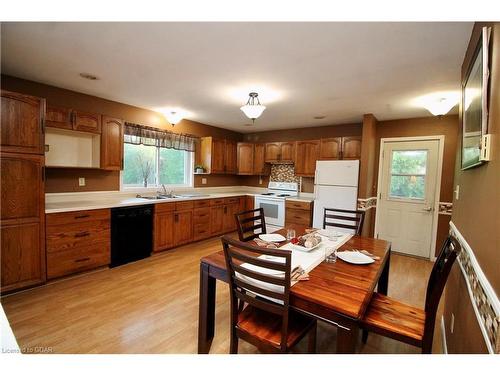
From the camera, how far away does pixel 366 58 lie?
209cm

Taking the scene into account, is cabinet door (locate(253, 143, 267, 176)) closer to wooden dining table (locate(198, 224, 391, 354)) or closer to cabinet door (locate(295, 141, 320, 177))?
cabinet door (locate(295, 141, 320, 177))

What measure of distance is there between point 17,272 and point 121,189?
5.60 ft

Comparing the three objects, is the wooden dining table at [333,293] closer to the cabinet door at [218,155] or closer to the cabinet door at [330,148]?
the cabinet door at [330,148]

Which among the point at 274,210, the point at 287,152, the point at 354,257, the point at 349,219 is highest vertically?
the point at 287,152

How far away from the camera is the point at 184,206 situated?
4.13m

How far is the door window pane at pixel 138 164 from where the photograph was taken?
4.01m

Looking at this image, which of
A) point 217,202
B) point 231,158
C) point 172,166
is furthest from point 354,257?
point 231,158

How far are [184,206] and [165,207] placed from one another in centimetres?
37

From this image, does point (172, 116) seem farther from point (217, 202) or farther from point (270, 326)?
point (270, 326)

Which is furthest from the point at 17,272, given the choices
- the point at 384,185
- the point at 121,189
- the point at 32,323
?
the point at 384,185

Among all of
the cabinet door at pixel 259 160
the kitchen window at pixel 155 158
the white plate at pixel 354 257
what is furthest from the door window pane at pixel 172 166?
the white plate at pixel 354 257

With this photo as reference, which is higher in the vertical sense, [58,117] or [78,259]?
[58,117]

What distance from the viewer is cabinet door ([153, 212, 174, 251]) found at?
3.72 m
